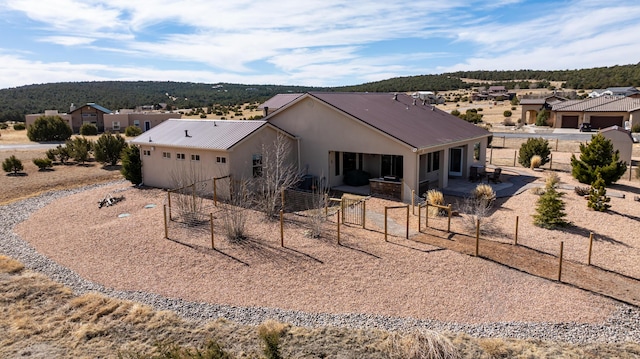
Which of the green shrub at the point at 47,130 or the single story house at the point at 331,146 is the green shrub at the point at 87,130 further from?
the single story house at the point at 331,146

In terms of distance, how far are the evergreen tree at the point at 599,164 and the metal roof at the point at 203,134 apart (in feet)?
52.5

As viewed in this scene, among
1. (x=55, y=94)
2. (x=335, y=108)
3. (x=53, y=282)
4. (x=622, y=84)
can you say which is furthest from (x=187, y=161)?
(x=55, y=94)

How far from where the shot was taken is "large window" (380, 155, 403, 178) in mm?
23469

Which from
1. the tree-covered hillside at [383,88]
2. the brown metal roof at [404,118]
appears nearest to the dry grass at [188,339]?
the brown metal roof at [404,118]

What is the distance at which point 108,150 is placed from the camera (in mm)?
33375

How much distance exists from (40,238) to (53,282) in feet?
16.4

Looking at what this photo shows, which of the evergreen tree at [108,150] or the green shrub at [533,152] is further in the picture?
the evergreen tree at [108,150]

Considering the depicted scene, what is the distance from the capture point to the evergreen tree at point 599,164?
22.4 meters

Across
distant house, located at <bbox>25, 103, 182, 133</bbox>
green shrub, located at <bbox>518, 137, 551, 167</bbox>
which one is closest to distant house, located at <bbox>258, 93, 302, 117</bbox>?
distant house, located at <bbox>25, 103, 182, 133</bbox>

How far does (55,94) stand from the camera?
12938cm

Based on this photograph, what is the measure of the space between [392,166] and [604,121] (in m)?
38.7

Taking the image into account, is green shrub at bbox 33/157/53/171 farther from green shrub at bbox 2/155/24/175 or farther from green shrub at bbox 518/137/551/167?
green shrub at bbox 518/137/551/167

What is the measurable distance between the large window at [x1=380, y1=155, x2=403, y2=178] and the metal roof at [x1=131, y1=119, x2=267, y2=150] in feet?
21.3

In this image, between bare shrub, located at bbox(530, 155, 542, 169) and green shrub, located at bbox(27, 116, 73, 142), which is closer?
bare shrub, located at bbox(530, 155, 542, 169)
